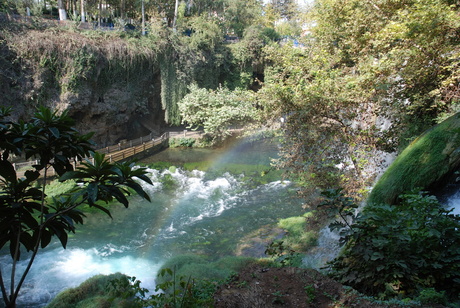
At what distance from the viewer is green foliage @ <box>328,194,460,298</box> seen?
366 cm

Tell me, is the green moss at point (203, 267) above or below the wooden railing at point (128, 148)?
above

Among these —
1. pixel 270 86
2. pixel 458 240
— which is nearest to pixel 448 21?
pixel 270 86

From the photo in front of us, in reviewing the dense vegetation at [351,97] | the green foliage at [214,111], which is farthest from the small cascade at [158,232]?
the green foliage at [214,111]

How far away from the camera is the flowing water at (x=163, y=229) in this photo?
8.74 meters

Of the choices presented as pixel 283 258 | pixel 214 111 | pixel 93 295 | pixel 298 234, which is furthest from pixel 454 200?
pixel 214 111

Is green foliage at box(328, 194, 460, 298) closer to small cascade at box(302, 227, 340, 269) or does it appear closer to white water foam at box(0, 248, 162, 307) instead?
small cascade at box(302, 227, 340, 269)

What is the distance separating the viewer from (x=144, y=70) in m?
21.8

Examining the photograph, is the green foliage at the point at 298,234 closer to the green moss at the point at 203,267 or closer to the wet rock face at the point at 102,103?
the green moss at the point at 203,267

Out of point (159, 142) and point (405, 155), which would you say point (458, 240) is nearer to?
point (405, 155)

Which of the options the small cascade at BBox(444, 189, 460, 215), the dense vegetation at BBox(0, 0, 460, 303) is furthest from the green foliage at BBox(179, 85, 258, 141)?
the small cascade at BBox(444, 189, 460, 215)

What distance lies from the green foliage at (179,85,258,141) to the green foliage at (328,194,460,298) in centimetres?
1741

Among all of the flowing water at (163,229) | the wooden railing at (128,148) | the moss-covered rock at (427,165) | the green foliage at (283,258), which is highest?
the moss-covered rock at (427,165)

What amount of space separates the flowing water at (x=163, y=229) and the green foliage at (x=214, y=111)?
5.25m

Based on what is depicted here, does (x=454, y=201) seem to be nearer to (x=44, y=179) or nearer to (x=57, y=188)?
(x=44, y=179)
